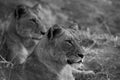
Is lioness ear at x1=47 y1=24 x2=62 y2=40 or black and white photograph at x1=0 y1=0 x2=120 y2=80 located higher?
lioness ear at x1=47 y1=24 x2=62 y2=40

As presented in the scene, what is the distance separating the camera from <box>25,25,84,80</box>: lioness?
6.58m

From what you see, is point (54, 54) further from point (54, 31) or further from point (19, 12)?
point (19, 12)

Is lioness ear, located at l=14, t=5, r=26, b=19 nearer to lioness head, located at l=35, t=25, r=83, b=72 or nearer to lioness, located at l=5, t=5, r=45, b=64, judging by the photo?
lioness, located at l=5, t=5, r=45, b=64

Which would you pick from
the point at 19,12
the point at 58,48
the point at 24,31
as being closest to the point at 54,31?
the point at 58,48

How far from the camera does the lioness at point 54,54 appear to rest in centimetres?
658

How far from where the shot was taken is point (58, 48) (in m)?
6.62

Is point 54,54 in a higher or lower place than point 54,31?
lower

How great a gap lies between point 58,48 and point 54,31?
0.34 meters

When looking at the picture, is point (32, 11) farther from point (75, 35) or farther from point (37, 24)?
point (75, 35)

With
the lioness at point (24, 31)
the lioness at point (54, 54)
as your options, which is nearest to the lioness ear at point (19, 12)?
A: the lioness at point (24, 31)

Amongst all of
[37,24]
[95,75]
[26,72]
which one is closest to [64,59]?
[26,72]

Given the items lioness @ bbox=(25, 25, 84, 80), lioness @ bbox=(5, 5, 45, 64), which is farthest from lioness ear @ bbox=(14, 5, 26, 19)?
lioness @ bbox=(25, 25, 84, 80)

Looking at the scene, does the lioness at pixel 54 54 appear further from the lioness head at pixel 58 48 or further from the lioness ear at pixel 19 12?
the lioness ear at pixel 19 12

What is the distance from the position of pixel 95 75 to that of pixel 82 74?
45 centimetres
